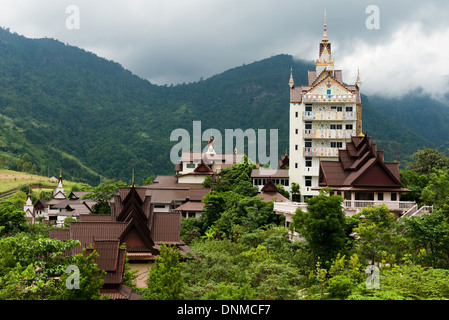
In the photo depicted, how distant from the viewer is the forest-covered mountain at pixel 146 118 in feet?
396

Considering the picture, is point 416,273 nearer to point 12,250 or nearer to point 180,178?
point 12,250

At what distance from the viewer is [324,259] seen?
22438 mm

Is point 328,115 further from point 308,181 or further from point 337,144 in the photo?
point 308,181

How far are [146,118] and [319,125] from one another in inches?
5115

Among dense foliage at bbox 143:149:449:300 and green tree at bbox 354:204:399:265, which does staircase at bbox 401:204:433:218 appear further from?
green tree at bbox 354:204:399:265

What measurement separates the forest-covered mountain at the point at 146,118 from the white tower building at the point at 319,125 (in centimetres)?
5182

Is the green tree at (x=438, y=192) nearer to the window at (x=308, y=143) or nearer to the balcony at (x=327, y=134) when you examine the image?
the balcony at (x=327, y=134)

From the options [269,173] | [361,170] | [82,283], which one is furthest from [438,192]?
[269,173]

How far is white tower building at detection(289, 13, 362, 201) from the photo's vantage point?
136 ft

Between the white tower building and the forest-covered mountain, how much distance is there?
2040 inches

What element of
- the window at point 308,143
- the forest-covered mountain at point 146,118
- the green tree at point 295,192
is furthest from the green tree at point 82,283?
the forest-covered mountain at point 146,118
